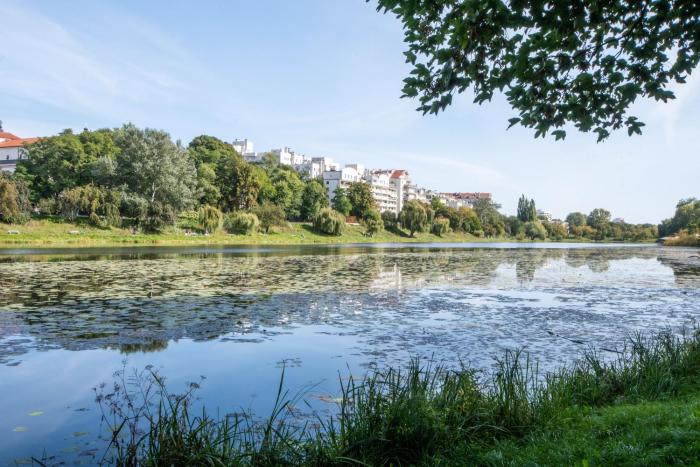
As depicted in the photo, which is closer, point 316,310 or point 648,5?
point 648,5

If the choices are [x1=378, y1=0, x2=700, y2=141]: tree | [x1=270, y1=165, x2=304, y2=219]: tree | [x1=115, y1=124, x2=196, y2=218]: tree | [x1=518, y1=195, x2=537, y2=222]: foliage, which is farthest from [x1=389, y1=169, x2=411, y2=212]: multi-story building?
[x1=378, y1=0, x2=700, y2=141]: tree

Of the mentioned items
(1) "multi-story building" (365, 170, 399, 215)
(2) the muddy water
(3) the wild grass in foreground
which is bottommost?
(2) the muddy water

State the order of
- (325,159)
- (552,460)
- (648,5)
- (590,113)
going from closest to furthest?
1. (552,460)
2. (648,5)
3. (590,113)
4. (325,159)

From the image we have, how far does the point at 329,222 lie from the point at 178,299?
221 feet

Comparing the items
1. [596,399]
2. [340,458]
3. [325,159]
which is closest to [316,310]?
[596,399]

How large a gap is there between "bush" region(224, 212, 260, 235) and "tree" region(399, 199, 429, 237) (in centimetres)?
3991

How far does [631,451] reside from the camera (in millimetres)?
4402

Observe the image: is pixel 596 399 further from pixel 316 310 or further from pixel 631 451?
pixel 316 310

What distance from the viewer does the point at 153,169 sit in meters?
65.1

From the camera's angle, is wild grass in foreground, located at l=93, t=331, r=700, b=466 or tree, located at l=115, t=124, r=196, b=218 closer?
wild grass in foreground, located at l=93, t=331, r=700, b=466

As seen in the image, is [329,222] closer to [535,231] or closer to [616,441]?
[616,441]

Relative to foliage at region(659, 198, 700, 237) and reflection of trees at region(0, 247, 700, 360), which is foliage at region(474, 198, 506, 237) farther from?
reflection of trees at region(0, 247, 700, 360)

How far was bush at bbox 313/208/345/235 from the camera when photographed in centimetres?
8262

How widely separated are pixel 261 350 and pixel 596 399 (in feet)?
19.5
